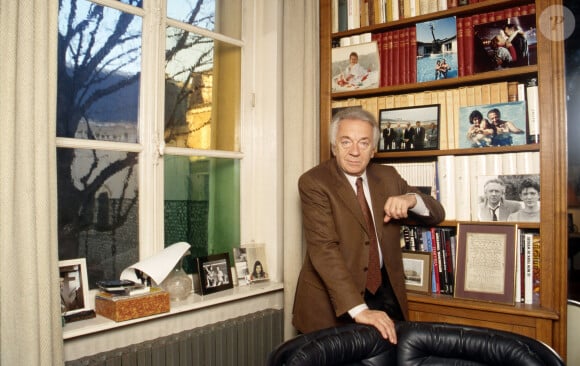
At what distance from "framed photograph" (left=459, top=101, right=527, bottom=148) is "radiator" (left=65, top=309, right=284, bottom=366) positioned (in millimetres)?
1334

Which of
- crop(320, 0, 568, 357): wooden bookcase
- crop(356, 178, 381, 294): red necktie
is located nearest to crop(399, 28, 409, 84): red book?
crop(320, 0, 568, 357): wooden bookcase

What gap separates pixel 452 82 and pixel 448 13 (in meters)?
0.35

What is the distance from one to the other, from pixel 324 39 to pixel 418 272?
1.39 meters

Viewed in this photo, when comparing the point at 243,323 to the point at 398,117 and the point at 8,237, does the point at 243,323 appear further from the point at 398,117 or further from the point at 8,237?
the point at 398,117

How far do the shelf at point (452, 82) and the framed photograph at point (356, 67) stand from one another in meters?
0.03

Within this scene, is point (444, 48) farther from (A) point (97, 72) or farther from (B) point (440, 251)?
(A) point (97, 72)

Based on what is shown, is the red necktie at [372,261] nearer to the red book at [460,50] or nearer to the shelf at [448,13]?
the red book at [460,50]

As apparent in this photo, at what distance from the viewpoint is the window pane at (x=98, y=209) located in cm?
190

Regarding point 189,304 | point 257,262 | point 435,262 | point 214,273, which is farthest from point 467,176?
point 189,304

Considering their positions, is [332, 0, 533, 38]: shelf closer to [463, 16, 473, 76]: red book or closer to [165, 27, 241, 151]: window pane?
[463, 16, 473, 76]: red book

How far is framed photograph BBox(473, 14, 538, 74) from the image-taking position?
2109 mm

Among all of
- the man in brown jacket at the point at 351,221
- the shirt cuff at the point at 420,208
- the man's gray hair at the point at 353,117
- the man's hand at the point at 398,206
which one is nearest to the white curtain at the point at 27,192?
the man in brown jacket at the point at 351,221

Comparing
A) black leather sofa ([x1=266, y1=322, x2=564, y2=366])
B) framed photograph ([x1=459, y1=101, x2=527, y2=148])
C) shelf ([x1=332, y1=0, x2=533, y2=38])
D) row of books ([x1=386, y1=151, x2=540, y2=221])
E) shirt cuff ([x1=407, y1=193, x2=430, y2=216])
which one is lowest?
black leather sofa ([x1=266, y1=322, x2=564, y2=366])

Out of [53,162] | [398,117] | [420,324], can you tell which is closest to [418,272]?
[420,324]
